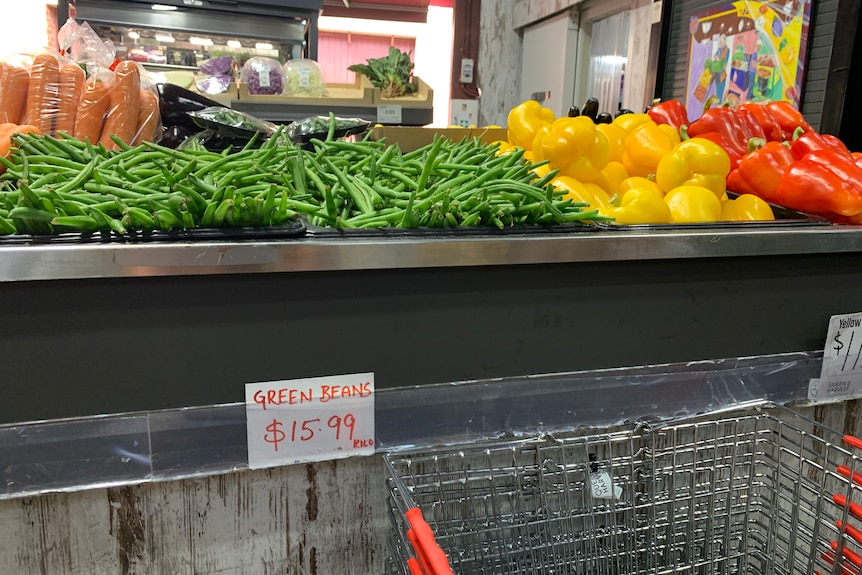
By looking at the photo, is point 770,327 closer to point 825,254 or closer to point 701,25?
point 825,254

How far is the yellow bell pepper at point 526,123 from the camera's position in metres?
1.77

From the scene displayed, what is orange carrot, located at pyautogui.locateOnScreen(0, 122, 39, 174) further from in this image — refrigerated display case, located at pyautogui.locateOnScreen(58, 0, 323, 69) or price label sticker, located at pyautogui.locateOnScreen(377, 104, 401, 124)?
refrigerated display case, located at pyautogui.locateOnScreen(58, 0, 323, 69)

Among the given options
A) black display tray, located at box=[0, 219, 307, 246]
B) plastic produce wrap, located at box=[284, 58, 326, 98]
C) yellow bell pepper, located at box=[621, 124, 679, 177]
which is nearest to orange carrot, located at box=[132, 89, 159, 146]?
black display tray, located at box=[0, 219, 307, 246]

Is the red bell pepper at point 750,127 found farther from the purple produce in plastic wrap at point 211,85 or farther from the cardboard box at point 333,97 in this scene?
the purple produce in plastic wrap at point 211,85

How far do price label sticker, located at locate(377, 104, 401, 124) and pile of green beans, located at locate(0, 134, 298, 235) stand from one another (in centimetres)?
285

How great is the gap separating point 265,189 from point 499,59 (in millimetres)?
5574

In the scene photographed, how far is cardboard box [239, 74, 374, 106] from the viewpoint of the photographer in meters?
3.77

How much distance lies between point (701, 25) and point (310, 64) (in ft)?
7.62

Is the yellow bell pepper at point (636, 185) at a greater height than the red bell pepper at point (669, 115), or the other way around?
the red bell pepper at point (669, 115)

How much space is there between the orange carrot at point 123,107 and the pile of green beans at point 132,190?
250 millimetres

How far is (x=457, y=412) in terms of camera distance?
1.10 meters

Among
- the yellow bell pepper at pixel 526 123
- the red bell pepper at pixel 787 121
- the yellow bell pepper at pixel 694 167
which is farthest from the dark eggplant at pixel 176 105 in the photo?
the red bell pepper at pixel 787 121

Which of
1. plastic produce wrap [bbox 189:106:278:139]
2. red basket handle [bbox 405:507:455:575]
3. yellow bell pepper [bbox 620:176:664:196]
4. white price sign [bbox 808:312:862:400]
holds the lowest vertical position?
red basket handle [bbox 405:507:455:575]

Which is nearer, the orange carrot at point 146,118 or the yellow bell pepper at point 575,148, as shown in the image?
the yellow bell pepper at point 575,148
